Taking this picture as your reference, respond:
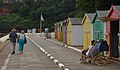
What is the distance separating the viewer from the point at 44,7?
102562 millimetres

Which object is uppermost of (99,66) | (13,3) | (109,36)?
(13,3)

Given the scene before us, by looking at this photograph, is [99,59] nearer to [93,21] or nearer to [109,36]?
[109,36]

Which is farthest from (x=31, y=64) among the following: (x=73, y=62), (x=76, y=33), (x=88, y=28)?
(x=76, y=33)

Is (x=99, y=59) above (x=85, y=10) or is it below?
below

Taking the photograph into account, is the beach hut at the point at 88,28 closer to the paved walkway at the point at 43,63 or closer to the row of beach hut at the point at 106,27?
the row of beach hut at the point at 106,27

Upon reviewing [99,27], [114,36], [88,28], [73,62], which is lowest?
[73,62]

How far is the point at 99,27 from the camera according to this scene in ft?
74.7

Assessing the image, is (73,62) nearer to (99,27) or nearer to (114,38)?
(114,38)

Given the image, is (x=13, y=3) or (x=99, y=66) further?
(x=13, y=3)

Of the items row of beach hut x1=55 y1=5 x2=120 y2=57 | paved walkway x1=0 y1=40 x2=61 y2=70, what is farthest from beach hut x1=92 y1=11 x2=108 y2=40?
paved walkway x1=0 y1=40 x2=61 y2=70

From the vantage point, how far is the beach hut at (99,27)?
21625mm

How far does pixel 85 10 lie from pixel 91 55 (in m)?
32.1

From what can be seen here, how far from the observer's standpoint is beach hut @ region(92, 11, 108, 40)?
21625 millimetres

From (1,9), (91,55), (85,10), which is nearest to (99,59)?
(91,55)
